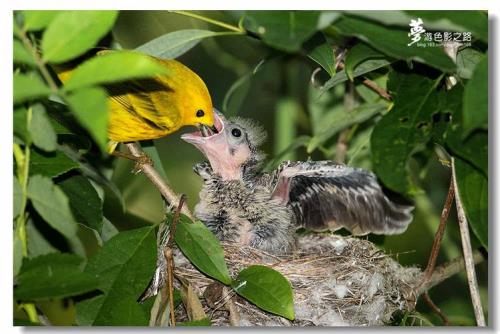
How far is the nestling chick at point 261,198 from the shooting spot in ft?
6.66

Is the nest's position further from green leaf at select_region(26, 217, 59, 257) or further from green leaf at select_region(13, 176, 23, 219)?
green leaf at select_region(13, 176, 23, 219)

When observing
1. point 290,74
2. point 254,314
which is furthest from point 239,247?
point 290,74

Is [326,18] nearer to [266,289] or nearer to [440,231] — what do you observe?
[266,289]

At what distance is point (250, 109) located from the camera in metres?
2.11

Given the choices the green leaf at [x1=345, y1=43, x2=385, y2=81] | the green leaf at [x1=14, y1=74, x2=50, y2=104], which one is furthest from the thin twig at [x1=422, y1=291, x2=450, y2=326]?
the green leaf at [x1=14, y1=74, x2=50, y2=104]

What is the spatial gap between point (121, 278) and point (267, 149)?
0.65 meters

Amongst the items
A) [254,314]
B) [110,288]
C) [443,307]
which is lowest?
[443,307]

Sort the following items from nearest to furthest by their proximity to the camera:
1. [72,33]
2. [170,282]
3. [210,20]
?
[72,33]
[170,282]
[210,20]

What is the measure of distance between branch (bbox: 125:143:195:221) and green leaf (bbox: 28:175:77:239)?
12.8 inches

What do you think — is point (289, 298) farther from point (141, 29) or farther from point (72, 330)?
point (141, 29)

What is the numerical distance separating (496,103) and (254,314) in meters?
0.71

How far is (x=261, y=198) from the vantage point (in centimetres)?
211

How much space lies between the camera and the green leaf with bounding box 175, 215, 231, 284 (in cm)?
170

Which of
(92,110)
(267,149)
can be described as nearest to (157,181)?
(267,149)
